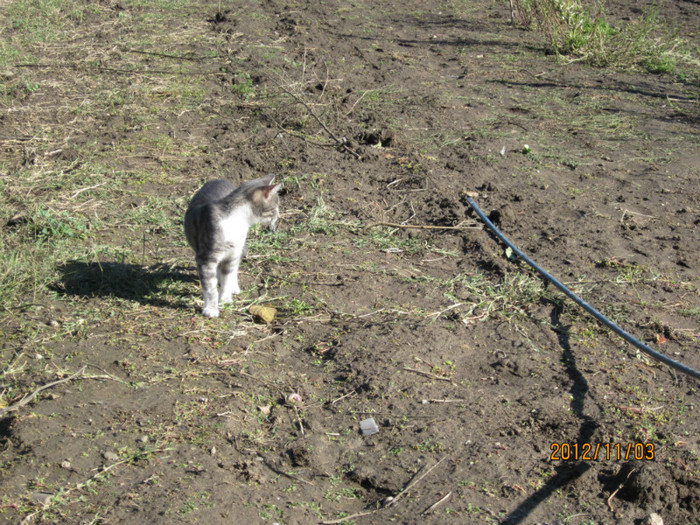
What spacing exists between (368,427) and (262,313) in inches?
49.7

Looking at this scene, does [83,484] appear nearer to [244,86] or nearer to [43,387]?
[43,387]

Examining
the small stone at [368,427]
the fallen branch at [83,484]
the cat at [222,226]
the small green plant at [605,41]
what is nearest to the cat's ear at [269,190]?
the cat at [222,226]

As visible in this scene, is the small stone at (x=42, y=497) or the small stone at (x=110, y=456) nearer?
the small stone at (x=42, y=497)

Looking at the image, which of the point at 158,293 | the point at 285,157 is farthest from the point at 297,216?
the point at 158,293

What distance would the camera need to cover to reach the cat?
4465 mm

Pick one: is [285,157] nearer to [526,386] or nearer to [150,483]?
[526,386]

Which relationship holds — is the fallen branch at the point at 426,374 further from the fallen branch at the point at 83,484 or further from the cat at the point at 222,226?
the fallen branch at the point at 83,484

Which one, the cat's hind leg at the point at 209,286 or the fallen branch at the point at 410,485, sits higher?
the cat's hind leg at the point at 209,286

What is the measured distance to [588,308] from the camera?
15.2ft

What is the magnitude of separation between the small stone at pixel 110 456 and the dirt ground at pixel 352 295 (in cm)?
6

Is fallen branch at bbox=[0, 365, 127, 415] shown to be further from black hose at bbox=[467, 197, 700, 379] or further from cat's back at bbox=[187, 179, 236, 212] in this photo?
black hose at bbox=[467, 197, 700, 379]

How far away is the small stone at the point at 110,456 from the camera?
3414 mm
